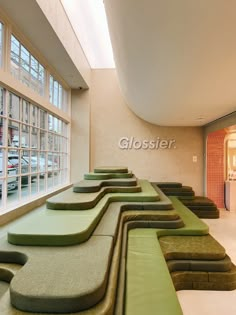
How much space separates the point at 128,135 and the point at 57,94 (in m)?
2.56

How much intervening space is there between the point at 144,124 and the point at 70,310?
22.6 feet

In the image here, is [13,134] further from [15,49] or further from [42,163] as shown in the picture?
[42,163]

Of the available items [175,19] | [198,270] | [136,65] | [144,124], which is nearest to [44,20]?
[136,65]

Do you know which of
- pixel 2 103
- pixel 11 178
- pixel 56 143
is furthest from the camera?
pixel 56 143

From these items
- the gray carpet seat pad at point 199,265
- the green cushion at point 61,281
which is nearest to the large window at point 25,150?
the green cushion at point 61,281

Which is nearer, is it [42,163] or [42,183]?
[42,163]

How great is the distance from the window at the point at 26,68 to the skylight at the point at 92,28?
120cm

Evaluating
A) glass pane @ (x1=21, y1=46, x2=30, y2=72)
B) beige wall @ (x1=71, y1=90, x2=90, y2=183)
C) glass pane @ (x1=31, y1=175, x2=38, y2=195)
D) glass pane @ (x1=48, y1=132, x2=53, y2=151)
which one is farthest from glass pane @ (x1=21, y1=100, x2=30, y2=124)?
beige wall @ (x1=71, y1=90, x2=90, y2=183)

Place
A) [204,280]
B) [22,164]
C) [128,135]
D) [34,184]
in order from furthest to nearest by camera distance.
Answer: [128,135] → [34,184] → [22,164] → [204,280]

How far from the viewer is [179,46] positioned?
2.57 metres

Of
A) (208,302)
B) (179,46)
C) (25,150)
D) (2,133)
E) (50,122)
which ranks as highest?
(179,46)

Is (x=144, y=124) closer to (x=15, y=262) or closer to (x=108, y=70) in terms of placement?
(x=108, y=70)

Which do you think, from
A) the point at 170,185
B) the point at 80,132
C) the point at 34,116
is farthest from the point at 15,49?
the point at 170,185

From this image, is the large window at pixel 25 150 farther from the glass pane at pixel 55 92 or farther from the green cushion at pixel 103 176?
the green cushion at pixel 103 176
